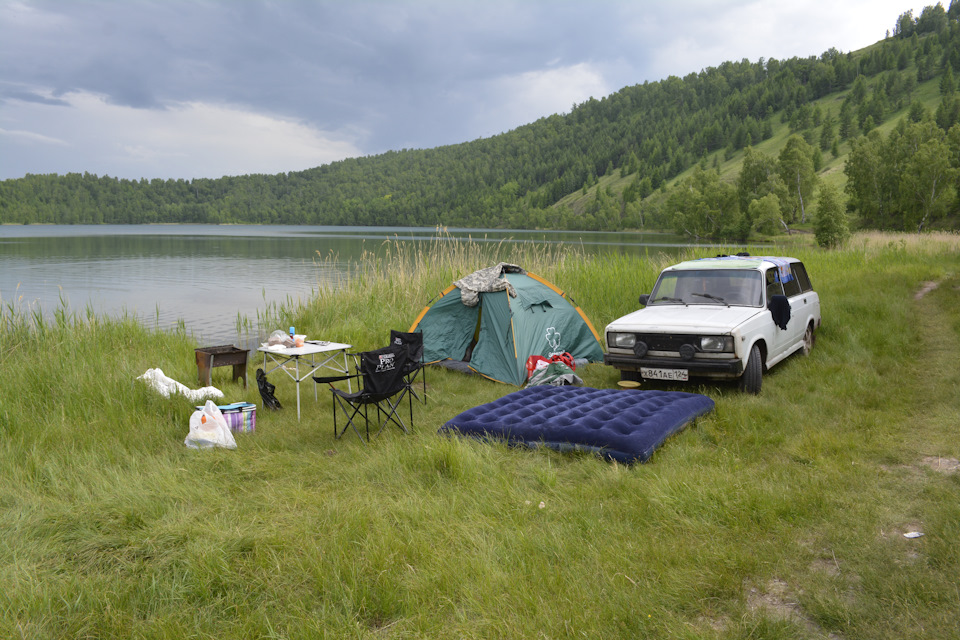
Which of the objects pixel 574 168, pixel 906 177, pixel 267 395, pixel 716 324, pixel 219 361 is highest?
pixel 574 168

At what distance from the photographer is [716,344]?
6629 mm

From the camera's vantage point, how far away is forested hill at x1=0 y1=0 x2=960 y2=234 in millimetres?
112062

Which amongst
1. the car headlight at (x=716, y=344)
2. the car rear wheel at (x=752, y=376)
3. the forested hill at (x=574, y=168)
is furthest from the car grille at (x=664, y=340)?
the forested hill at (x=574, y=168)

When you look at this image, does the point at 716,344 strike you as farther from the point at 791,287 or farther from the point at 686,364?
the point at 791,287

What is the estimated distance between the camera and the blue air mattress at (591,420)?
4.89m

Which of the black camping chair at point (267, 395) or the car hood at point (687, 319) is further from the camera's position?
the black camping chair at point (267, 395)

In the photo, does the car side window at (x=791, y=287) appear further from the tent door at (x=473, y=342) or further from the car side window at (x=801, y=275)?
the tent door at (x=473, y=342)

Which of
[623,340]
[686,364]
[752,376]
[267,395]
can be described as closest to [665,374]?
[686,364]

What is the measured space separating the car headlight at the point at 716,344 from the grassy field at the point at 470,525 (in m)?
0.60

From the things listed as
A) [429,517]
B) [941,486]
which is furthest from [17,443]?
[941,486]

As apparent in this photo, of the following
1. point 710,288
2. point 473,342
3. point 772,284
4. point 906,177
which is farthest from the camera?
point 906,177

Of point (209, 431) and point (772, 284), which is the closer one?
point (209, 431)

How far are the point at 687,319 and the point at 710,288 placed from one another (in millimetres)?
1188

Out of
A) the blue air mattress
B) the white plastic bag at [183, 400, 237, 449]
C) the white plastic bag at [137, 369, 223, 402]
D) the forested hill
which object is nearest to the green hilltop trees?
the forested hill
